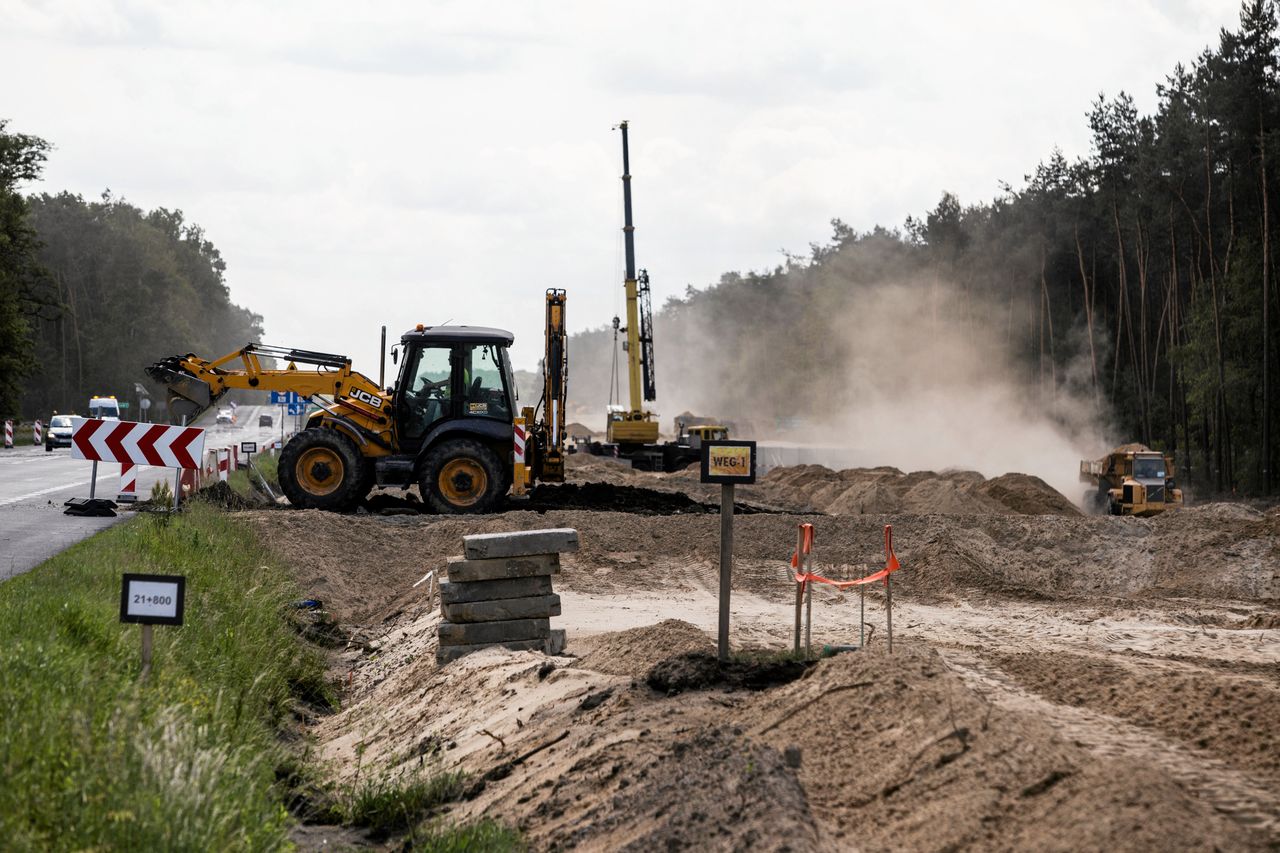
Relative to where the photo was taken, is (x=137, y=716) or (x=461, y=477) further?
(x=461, y=477)

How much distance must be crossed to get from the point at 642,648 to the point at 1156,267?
5960cm

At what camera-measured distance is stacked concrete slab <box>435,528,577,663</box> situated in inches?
478

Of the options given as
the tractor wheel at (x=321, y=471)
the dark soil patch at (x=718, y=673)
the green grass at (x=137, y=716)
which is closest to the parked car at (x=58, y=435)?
the tractor wheel at (x=321, y=471)

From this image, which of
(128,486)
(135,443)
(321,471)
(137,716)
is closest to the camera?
(137,716)

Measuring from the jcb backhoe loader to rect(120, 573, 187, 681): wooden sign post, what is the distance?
17670 millimetres

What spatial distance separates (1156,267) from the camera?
2547 inches

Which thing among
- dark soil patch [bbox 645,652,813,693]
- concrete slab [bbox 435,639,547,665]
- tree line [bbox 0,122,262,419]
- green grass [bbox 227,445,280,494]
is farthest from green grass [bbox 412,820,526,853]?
tree line [bbox 0,122,262,419]

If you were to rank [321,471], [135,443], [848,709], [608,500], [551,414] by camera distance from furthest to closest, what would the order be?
[608,500] < [551,414] < [321,471] < [135,443] < [848,709]

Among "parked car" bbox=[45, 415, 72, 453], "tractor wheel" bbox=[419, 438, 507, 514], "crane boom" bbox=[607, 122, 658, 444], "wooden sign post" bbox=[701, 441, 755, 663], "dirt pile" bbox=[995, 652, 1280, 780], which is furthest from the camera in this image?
"parked car" bbox=[45, 415, 72, 453]

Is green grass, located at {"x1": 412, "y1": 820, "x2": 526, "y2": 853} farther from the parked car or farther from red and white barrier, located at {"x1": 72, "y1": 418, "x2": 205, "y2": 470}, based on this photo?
the parked car

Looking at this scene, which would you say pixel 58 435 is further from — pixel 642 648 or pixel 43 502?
pixel 642 648

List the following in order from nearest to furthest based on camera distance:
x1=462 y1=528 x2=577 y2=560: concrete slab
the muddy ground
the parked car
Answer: the muddy ground, x1=462 y1=528 x2=577 y2=560: concrete slab, the parked car

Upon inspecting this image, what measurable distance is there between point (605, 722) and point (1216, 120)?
47553 millimetres

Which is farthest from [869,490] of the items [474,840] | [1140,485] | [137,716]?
[137,716]
